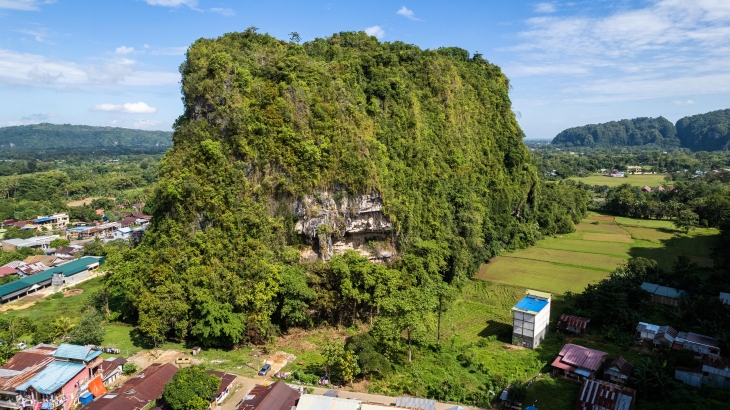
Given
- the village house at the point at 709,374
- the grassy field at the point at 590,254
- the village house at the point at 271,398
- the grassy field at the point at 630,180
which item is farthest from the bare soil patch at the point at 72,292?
the grassy field at the point at 630,180

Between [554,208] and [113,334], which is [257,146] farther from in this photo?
[554,208]

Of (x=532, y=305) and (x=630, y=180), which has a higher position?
(x=630, y=180)

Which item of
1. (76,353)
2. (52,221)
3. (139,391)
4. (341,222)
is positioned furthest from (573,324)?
(52,221)

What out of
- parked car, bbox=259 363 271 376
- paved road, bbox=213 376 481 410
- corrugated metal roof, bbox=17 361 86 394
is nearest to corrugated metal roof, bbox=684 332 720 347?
paved road, bbox=213 376 481 410

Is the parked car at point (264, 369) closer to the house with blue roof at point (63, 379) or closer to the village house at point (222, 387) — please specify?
the village house at point (222, 387)

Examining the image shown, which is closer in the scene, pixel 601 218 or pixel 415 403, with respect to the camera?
pixel 415 403

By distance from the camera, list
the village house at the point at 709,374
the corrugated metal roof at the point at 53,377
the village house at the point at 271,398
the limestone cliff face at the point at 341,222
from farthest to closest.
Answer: the limestone cliff face at the point at 341,222 → the village house at the point at 709,374 → the corrugated metal roof at the point at 53,377 → the village house at the point at 271,398

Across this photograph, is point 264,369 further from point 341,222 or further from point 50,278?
point 50,278

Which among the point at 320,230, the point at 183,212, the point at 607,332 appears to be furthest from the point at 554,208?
the point at 183,212
